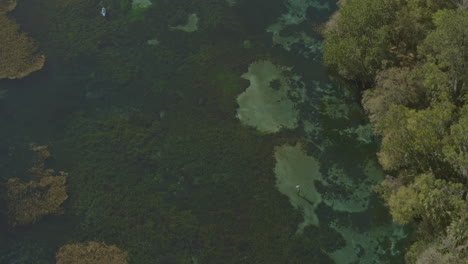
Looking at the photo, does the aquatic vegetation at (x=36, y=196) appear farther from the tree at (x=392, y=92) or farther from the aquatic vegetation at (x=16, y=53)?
the tree at (x=392, y=92)

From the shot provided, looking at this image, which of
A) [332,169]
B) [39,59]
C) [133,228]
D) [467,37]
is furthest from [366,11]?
[39,59]

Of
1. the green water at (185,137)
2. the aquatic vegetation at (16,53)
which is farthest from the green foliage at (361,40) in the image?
the aquatic vegetation at (16,53)

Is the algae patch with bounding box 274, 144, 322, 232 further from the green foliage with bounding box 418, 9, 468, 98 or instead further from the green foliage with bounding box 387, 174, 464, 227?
the green foliage with bounding box 418, 9, 468, 98

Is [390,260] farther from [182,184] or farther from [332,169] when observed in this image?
[182,184]

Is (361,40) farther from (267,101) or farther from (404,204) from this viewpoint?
(404,204)

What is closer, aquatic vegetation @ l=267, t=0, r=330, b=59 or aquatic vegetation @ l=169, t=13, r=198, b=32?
aquatic vegetation @ l=267, t=0, r=330, b=59

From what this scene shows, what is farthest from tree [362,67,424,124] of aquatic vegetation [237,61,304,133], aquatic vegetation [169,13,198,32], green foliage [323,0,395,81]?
aquatic vegetation [169,13,198,32]

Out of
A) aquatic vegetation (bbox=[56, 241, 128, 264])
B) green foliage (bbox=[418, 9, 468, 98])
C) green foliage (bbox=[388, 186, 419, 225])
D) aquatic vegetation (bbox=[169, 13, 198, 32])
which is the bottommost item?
aquatic vegetation (bbox=[56, 241, 128, 264])
